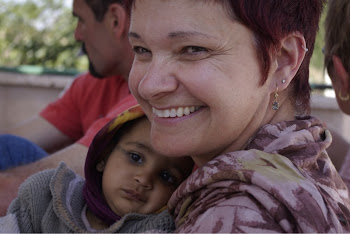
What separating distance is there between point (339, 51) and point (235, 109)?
1349mm

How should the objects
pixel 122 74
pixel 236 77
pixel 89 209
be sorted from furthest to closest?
1. pixel 122 74
2. pixel 89 209
3. pixel 236 77

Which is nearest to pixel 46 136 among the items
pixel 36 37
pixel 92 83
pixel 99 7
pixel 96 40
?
pixel 92 83

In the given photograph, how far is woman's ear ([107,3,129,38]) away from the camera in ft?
10.1

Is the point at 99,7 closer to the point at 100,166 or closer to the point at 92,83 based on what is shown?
the point at 92,83

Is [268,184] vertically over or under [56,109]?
over

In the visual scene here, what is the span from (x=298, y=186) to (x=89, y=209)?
1056mm

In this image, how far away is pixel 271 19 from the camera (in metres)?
1.37

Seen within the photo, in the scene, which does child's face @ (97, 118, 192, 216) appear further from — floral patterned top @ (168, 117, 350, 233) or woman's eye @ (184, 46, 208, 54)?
woman's eye @ (184, 46, 208, 54)

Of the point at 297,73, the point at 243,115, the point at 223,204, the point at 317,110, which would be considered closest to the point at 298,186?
the point at 223,204

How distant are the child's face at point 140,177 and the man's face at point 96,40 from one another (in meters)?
1.19

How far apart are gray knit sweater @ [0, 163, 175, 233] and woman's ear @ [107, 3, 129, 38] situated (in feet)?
4.08

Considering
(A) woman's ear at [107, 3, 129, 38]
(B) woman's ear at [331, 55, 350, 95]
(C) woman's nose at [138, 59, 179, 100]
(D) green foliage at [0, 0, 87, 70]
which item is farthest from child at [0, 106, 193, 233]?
(D) green foliage at [0, 0, 87, 70]

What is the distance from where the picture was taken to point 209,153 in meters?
1.53

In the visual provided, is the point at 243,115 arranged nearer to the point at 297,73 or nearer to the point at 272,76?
the point at 272,76
